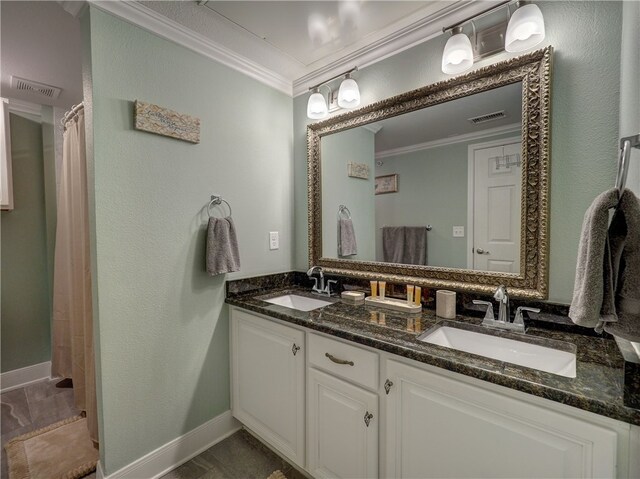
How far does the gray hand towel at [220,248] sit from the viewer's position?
5.44 feet

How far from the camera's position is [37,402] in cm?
220

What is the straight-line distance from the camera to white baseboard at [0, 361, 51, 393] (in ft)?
7.68

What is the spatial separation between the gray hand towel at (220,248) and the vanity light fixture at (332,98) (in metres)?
0.90

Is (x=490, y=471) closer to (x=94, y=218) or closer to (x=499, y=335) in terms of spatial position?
(x=499, y=335)

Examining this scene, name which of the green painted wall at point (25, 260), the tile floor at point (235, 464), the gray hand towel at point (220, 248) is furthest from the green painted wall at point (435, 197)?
the green painted wall at point (25, 260)

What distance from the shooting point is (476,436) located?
925 millimetres

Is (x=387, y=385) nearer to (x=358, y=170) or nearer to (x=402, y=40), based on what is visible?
(x=358, y=170)

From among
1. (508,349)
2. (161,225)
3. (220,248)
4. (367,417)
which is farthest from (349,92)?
(367,417)

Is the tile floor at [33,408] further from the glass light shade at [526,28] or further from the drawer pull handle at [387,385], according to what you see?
the glass light shade at [526,28]

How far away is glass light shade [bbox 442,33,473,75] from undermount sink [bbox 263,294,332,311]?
1.40 m

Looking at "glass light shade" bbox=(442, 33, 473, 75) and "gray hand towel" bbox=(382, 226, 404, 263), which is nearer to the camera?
"glass light shade" bbox=(442, 33, 473, 75)

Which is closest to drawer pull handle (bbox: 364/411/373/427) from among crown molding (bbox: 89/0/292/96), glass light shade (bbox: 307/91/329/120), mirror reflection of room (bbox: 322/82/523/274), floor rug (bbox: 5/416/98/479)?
mirror reflection of room (bbox: 322/82/523/274)

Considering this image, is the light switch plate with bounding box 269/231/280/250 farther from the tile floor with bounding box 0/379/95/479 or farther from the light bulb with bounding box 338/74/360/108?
the tile floor with bounding box 0/379/95/479

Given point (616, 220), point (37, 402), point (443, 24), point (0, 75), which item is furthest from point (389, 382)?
point (0, 75)
